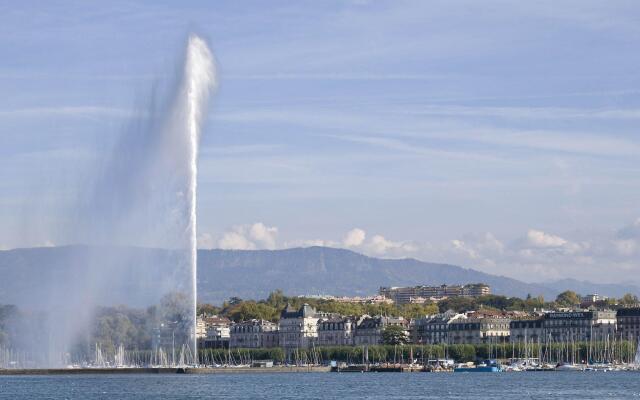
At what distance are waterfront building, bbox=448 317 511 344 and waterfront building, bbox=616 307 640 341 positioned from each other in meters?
12.8

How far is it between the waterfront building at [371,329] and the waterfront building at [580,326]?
17.2m

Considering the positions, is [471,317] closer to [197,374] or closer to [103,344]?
[103,344]

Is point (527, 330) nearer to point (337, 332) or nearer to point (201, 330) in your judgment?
point (337, 332)

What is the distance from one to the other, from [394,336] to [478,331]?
9475mm

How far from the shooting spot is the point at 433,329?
6718 inches

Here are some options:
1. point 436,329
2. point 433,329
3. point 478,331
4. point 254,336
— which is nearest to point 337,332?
point 433,329

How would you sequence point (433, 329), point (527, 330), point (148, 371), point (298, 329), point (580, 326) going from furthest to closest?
point (298, 329) → point (433, 329) → point (527, 330) → point (580, 326) → point (148, 371)

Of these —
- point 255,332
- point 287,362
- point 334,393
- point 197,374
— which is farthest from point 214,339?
point 334,393

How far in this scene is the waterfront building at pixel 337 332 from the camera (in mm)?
174000

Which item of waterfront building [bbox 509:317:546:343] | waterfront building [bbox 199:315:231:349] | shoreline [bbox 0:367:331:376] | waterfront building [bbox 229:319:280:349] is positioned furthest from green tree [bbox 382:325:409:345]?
shoreline [bbox 0:367:331:376]

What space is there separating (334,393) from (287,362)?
84.3m

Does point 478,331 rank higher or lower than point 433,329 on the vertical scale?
lower

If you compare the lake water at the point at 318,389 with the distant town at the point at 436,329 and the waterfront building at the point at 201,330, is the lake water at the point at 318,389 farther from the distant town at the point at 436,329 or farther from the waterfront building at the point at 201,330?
the waterfront building at the point at 201,330

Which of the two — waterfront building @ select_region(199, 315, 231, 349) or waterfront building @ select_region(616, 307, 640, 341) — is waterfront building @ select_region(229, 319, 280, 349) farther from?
waterfront building @ select_region(616, 307, 640, 341)
